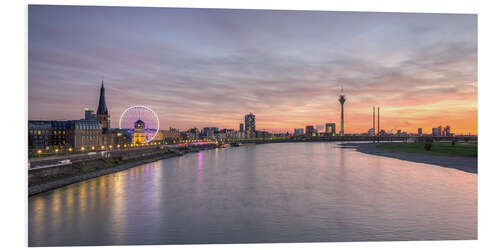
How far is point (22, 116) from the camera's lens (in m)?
9.37

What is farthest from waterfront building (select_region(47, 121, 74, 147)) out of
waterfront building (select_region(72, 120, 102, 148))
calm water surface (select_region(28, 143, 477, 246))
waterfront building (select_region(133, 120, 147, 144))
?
calm water surface (select_region(28, 143, 477, 246))

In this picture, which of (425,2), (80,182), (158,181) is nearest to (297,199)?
(425,2)

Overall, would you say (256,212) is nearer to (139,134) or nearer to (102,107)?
(102,107)

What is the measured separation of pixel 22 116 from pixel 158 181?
61.3ft

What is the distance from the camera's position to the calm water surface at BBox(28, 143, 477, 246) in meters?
11.6

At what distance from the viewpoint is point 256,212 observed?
15.2m

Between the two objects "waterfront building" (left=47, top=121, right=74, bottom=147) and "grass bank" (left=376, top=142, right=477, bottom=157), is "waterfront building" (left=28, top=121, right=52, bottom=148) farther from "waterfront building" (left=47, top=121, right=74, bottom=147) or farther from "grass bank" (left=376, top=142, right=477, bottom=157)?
"grass bank" (left=376, top=142, right=477, bottom=157)

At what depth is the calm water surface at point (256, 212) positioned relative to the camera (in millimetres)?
11635

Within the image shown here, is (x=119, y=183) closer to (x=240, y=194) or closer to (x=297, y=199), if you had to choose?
(x=240, y=194)

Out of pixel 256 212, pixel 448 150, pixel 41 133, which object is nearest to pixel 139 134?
pixel 41 133

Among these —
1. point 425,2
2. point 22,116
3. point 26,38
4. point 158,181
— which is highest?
point 425,2

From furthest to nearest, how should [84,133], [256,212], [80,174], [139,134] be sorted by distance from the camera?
[139,134] < [84,133] < [80,174] < [256,212]

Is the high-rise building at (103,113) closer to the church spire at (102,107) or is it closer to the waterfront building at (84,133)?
the church spire at (102,107)

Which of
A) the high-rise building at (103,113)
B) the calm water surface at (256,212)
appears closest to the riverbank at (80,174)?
the calm water surface at (256,212)
